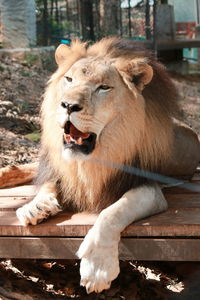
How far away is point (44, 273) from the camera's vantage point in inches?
146

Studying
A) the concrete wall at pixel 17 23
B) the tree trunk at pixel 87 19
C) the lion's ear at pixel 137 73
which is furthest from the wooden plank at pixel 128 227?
the tree trunk at pixel 87 19

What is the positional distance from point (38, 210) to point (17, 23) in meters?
6.72

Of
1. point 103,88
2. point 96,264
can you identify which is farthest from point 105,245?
point 103,88

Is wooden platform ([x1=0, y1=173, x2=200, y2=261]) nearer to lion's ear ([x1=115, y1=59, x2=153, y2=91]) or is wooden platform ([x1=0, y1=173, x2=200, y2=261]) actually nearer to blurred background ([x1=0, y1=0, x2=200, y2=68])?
lion's ear ([x1=115, y1=59, x2=153, y2=91])

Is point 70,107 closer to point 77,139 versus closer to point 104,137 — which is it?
point 77,139

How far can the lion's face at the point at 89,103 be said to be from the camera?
2.69 meters

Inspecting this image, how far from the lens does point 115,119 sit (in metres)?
2.90

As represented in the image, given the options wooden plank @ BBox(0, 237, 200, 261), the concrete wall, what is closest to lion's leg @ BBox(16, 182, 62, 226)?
wooden plank @ BBox(0, 237, 200, 261)

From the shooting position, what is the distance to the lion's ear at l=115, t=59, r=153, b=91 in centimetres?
294

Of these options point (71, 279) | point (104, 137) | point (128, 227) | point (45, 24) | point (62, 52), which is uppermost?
point (45, 24)

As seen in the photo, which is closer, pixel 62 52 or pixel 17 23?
pixel 62 52

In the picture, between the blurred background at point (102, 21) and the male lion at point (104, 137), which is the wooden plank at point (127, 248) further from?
the blurred background at point (102, 21)

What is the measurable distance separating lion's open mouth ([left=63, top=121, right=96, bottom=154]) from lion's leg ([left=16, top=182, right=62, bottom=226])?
1.16ft

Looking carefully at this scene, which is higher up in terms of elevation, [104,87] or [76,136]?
[104,87]
